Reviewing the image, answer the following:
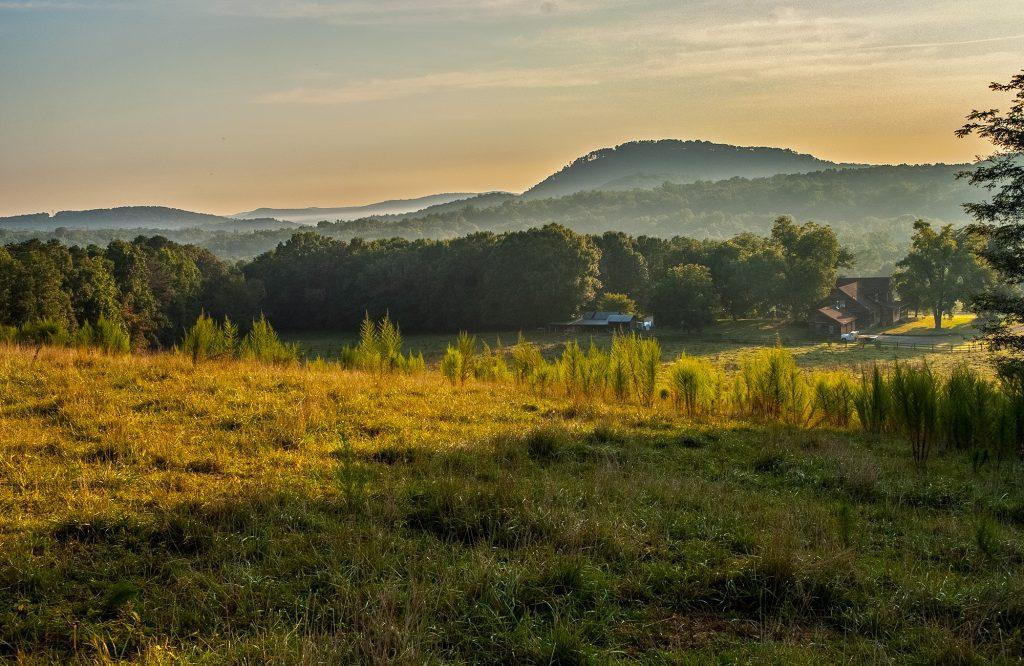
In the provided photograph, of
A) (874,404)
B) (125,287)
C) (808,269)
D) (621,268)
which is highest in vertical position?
(621,268)

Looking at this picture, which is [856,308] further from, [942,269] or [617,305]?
[617,305]

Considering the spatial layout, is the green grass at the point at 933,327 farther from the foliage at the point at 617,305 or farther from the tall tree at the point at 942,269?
the foliage at the point at 617,305

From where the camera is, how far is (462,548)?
16.1 feet

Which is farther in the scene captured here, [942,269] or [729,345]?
[942,269]

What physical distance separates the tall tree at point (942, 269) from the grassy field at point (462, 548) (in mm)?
64178

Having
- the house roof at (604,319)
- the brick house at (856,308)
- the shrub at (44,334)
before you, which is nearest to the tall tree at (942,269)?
the brick house at (856,308)

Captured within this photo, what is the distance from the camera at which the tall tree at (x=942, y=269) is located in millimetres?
62094

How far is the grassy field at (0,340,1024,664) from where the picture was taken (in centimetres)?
370

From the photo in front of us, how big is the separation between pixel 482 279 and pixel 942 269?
146 ft

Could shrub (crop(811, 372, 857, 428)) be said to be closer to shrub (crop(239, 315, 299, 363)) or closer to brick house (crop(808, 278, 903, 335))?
shrub (crop(239, 315, 299, 363))

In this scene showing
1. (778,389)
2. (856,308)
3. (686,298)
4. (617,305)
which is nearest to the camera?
(778,389)

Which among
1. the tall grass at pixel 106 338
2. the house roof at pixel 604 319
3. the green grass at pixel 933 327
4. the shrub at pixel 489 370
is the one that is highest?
the tall grass at pixel 106 338

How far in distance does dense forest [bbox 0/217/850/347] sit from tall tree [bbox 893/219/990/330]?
732 centimetres

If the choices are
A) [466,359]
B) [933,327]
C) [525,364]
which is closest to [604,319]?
[933,327]
